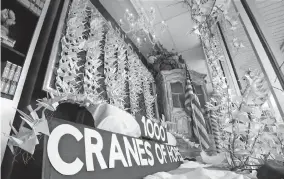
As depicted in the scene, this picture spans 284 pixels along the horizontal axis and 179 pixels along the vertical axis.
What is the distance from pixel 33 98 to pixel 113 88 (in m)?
0.94

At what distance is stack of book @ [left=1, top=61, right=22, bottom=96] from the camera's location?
109 centimetres

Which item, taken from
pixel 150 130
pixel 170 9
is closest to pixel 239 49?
pixel 170 9

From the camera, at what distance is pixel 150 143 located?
1.07 m

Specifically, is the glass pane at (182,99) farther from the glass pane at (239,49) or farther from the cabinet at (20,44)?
the cabinet at (20,44)

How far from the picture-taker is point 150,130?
3.76 feet

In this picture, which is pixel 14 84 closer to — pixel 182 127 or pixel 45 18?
pixel 45 18

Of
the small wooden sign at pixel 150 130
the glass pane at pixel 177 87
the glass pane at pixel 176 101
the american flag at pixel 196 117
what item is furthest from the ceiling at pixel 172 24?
the small wooden sign at pixel 150 130

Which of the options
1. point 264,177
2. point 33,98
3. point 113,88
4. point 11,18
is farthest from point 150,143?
point 11,18

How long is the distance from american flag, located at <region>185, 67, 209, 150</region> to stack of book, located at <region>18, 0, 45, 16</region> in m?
2.85

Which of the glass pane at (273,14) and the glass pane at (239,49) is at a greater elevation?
the glass pane at (273,14)

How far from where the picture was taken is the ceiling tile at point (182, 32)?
10.2 ft

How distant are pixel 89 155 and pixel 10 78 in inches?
38.2

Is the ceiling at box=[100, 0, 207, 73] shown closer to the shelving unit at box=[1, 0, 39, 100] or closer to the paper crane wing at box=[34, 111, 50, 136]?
the shelving unit at box=[1, 0, 39, 100]

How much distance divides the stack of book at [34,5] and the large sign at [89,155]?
1.25 metres
